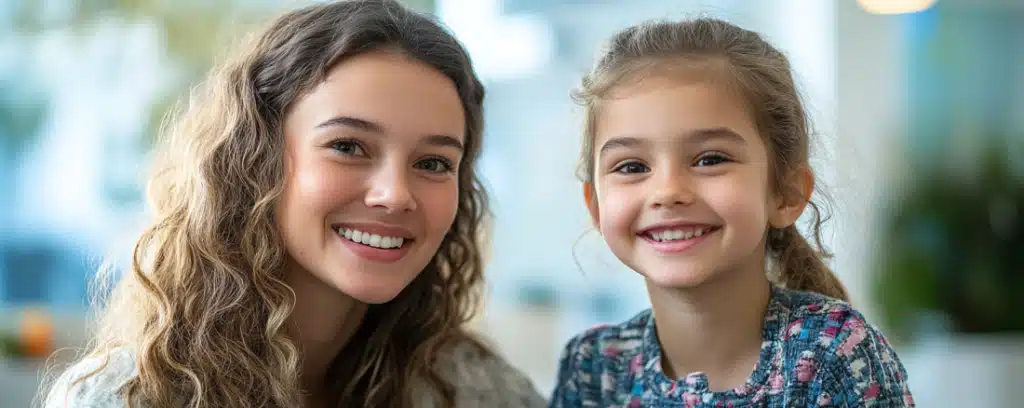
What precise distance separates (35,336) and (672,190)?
285 cm

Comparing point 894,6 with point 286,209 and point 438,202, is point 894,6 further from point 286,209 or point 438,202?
point 286,209

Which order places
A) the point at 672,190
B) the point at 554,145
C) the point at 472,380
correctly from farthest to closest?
1. the point at 554,145
2. the point at 472,380
3. the point at 672,190

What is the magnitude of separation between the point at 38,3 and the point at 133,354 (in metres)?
2.67

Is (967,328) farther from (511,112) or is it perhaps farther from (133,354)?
(133,354)

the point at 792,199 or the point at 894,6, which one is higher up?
the point at 894,6

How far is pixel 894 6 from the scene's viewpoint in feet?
11.1

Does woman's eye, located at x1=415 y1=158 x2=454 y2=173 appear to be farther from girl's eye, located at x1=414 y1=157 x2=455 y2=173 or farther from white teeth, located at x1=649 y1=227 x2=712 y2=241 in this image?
white teeth, located at x1=649 y1=227 x2=712 y2=241

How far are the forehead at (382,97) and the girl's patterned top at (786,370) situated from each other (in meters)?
0.46

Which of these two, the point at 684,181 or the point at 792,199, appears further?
the point at 792,199

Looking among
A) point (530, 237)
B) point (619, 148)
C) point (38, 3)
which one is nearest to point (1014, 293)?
point (530, 237)

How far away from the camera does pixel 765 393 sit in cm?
136

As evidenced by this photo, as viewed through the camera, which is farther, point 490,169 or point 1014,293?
point 490,169

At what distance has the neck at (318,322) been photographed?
1515 mm

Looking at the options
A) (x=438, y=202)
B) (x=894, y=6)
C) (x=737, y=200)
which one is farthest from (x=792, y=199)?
(x=894, y=6)
